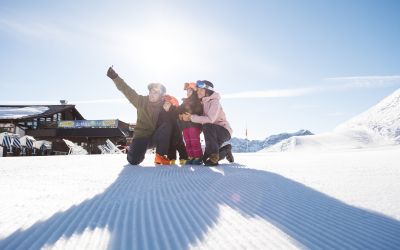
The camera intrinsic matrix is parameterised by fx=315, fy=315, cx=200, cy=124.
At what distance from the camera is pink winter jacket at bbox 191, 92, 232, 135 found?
4.35 metres

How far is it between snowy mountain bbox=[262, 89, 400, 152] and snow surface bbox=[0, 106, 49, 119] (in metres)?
27.4

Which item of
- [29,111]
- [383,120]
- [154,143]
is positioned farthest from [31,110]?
[154,143]

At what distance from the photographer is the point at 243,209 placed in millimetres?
1516

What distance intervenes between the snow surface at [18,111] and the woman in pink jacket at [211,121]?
3444 cm

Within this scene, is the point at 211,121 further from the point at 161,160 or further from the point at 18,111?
the point at 18,111

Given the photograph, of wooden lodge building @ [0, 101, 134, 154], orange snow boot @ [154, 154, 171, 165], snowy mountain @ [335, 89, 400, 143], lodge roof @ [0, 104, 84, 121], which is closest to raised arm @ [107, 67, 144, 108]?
orange snow boot @ [154, 154, 171, 165]

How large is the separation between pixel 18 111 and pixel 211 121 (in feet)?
124

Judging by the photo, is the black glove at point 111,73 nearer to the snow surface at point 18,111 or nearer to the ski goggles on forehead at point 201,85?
the ski goggles on forehead at point 201,85

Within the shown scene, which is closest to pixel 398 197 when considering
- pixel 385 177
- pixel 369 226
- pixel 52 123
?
pixel 369 226

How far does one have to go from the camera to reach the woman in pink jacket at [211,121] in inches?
168

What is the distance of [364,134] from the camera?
1592cm

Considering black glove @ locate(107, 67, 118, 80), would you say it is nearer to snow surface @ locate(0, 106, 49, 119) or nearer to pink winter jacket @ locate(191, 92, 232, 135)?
pink winter jacket @ locate(191, 92, 232, 135)

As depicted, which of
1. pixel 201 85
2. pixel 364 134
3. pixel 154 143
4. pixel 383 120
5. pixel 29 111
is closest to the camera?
pixel 201 85

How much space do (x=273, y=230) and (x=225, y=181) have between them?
138 centimetres
